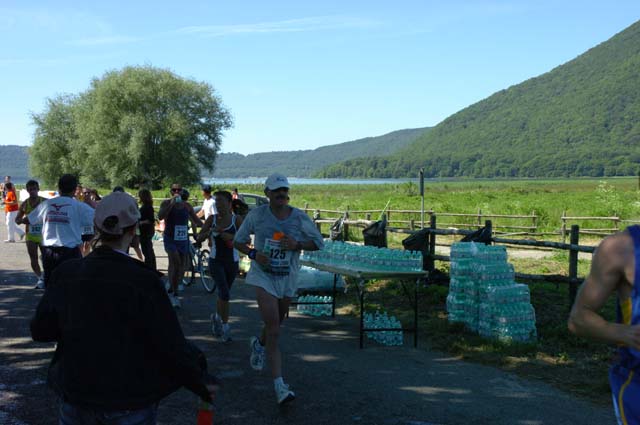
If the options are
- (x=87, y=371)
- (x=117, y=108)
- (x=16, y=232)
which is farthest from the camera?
(x=117, y=108)

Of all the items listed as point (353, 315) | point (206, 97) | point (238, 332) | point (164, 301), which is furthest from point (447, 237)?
point (206, 97)

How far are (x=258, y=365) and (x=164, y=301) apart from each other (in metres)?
4.22

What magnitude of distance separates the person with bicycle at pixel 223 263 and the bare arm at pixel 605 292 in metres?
6.18

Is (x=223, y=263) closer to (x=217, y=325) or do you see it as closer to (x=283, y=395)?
(x=217, y=325)

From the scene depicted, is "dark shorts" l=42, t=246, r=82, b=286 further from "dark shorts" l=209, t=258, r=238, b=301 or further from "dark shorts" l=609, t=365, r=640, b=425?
"dark shorts" l=609, t=365, r=640, b=425

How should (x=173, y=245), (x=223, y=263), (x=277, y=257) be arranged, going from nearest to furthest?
1. (x=277, y=257)
2. (x=223, y=263)
3. (x=173, y=245)

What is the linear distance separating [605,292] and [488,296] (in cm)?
623

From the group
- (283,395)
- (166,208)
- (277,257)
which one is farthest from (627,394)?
(166,208)

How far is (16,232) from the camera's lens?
22.1 meters

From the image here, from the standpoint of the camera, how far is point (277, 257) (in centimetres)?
633

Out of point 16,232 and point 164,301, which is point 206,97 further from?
point 164,301

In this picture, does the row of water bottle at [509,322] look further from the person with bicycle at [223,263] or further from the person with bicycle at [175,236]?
the person with bicycle at [175,236]

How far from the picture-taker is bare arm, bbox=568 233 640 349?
8.46ft

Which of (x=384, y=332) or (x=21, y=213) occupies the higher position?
(x=21, y=213)
